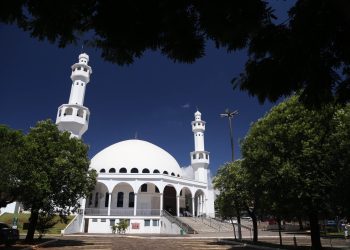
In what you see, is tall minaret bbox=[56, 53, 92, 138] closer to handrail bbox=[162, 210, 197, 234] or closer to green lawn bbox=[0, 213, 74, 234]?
green lawn bbox=[0, 213, 74, 234]

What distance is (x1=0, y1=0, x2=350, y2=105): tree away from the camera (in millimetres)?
3100

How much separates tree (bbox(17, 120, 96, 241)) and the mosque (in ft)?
54.8

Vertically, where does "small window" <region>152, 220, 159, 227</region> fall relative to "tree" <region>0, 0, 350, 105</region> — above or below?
below

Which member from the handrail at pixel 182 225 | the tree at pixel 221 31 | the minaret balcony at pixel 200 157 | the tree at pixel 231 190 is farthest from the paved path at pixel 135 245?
the minaret balcony at pixel 200 157

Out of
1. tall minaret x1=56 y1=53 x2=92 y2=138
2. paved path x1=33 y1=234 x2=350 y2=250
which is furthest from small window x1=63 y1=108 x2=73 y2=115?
paved path x1=33 y1=234 x2=350 y2=250

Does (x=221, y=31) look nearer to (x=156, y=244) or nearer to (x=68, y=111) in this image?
(x=156, y=244)

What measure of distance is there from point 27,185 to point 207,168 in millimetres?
A: 45345

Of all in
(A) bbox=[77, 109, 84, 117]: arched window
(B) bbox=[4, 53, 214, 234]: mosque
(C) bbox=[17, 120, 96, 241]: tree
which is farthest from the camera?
(A) bbox=[77, 109, 84, 117]: arched window

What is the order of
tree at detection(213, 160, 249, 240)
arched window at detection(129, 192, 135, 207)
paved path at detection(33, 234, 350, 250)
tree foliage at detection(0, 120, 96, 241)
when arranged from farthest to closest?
arched window at detection(129, 192, 135, 207), tree at detection(213, 160, 249, 240), tree foliage at detection(0, 120, 96, 241), paved path at detection(33, 234, 350, 250)

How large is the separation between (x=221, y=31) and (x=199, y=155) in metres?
60.6

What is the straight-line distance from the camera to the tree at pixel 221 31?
10.2ft

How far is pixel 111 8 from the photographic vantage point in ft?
10.0

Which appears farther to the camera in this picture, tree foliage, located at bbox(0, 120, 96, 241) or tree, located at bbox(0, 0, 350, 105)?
tree foliage, located at bbox(0, 120, 96, 241)

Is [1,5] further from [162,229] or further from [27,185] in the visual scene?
[162,229]
